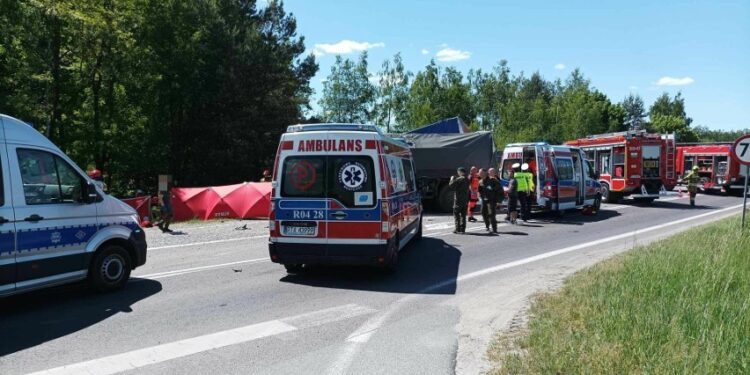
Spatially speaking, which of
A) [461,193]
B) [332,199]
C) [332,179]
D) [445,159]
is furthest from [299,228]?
[445,159]

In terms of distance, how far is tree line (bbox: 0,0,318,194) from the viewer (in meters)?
28.0

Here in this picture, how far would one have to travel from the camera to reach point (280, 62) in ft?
120

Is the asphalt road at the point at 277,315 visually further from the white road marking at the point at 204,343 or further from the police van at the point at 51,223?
the police van at the point at 51,223

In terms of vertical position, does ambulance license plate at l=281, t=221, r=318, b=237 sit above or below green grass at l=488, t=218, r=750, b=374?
above

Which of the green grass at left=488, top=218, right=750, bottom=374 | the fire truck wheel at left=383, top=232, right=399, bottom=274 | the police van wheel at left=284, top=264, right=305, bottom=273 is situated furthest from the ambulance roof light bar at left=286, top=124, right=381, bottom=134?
→ the green grass at left=488, top=218, right=750, bottom=374

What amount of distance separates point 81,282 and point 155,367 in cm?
355

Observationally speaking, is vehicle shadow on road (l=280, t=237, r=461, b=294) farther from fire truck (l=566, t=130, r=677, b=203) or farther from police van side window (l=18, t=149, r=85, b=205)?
fire truck (l=566, t=130, r=677, b=203)

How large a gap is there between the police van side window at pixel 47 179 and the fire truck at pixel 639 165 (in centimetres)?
2217

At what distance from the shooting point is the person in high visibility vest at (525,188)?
53.4 ft

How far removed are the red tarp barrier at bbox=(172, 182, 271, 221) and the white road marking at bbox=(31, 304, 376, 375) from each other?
1119cm

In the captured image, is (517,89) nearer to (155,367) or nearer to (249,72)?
(249,72)

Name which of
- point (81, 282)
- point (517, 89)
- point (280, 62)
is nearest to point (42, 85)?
point (280, 62)

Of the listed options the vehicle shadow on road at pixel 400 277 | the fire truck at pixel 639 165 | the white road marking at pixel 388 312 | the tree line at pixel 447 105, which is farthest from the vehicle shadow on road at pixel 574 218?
the tree line at pixel 447 105

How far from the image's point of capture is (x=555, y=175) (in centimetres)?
1723
